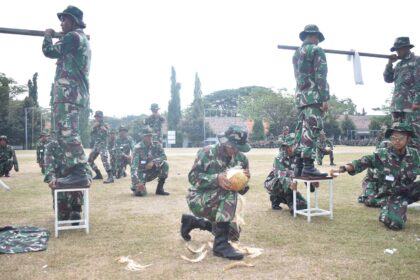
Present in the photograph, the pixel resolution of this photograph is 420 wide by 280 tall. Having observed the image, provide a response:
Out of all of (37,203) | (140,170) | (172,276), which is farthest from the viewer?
(140,170)

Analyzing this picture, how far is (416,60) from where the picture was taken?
279 inches

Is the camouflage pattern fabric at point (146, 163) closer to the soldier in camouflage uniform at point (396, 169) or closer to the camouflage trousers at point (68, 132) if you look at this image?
the camouflage trousers at point (68, 132)

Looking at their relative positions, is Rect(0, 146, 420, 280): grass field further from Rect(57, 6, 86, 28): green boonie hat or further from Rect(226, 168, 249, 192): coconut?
Rect(57, 6, 86, 28): green boonie hat

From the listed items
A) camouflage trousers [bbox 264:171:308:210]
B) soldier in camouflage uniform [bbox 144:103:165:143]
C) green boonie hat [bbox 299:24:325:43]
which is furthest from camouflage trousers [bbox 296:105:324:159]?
soldier in camouflage uniform [bbox 144:103:165:143]

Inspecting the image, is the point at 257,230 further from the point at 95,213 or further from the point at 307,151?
the point at 95,213

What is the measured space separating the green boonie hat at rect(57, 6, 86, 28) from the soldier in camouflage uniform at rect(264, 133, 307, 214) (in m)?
3.81

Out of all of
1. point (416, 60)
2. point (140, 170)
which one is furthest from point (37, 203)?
point (416, 60)

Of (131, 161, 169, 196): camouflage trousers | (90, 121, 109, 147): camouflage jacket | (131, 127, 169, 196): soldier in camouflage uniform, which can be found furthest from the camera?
(90, 121, 109, 147): camouflage jacket

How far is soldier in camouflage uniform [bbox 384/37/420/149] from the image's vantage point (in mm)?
7070

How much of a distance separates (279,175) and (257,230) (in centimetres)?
162

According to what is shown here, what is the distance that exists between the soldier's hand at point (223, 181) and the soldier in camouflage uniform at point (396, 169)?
211 cm

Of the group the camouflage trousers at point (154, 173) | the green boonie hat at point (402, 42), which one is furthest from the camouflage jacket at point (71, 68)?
the green boonie hat at point (402, 42)

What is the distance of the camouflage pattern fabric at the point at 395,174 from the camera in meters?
5.73

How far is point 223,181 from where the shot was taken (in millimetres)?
4359
